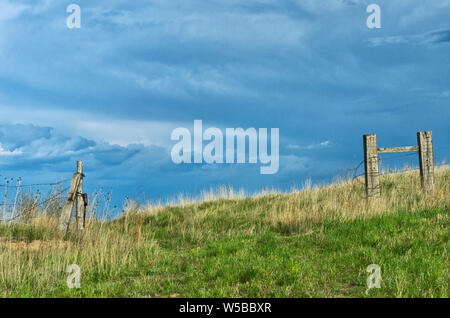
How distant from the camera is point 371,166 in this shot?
45.5 ft

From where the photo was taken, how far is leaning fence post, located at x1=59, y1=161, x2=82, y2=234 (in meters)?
11.9

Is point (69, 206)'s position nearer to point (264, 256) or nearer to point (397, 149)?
point (264, 256)

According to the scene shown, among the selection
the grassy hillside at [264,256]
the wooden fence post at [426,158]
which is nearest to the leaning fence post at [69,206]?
the grassy hillside at [264,256]

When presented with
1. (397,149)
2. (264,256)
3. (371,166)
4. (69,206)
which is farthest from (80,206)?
(397,149)

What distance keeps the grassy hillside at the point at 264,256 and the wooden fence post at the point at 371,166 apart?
45 centimetres

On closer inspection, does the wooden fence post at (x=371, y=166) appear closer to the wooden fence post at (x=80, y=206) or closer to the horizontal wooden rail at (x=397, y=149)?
the horizontal wooden rail at (x=397, y=149)

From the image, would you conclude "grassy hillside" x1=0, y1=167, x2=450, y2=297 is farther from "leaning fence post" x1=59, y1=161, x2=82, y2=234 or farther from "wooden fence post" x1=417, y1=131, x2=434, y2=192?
"wooden fence post" x1=417, y1=131, x2=434, y2=192

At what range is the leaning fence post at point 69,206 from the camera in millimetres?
11914

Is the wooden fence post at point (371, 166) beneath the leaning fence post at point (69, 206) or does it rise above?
above

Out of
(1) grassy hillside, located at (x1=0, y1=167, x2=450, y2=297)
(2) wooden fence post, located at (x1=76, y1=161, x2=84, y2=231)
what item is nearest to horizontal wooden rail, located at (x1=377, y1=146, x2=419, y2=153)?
(1) grassy hillside, located at (x1=0, y1=167, x2=450, y2=297)
